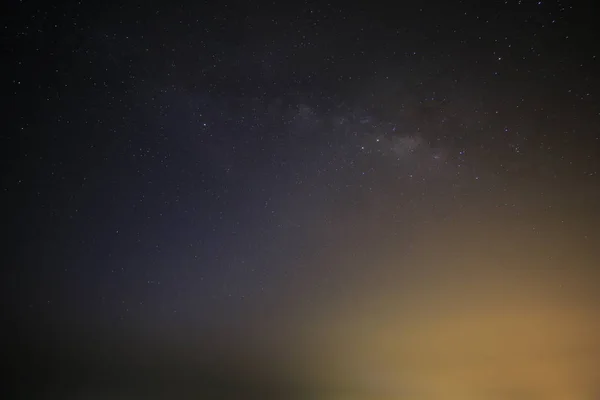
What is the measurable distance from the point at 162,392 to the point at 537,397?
1200cm

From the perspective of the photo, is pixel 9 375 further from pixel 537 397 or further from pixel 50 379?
pixel 537 397

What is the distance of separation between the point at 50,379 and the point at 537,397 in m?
14.4

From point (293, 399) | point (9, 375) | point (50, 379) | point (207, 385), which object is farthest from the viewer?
point (293, 399)

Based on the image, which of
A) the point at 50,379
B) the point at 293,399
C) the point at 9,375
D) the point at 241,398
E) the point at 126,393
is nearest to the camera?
the point at 9,375

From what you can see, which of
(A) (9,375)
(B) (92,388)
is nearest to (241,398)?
A: (B) (92,388)

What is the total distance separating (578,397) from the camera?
35.6 feet

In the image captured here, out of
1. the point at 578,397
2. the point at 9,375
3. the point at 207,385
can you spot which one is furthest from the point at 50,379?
the point at 578,397

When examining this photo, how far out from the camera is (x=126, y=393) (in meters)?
14.0

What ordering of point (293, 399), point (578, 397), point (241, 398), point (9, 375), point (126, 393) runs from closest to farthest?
point (578, 397)
point (9, 375)
point (126, 393)
point (241, 398)
point (293, 399)

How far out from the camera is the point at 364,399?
13977 millimetres

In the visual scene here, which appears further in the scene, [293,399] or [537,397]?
[293,399]

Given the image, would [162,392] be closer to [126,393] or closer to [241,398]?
[126,393]

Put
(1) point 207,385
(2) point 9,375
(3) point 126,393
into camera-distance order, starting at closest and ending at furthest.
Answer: (2) point 9,375, (3) point 126,393, (1) point 207,385

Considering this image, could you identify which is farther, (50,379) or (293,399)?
(293,399)
